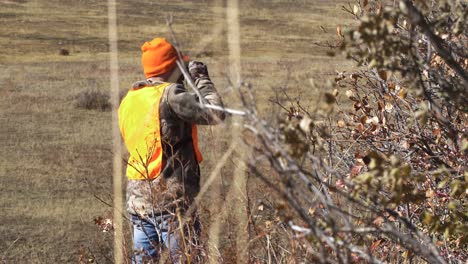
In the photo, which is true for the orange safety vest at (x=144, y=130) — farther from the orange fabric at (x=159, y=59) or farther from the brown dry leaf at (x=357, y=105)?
the brown dry leaf at (x=357, y=105)

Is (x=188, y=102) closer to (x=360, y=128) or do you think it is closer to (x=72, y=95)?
(x=360, y=128)

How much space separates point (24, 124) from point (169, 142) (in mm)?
14535

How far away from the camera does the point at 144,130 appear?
14.1ft

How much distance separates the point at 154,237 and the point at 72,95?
18.4 meters

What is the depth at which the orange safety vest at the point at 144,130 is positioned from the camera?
4.22m

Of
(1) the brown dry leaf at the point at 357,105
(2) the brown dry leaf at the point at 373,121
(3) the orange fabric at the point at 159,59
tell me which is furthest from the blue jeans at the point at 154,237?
(1) the brown dry leaf at the point at 357,105

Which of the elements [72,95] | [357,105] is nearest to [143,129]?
[357,105]

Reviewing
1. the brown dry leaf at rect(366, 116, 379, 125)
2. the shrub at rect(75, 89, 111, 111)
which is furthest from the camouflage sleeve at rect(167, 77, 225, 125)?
the shrub at rect(75, 89, 111, 111)

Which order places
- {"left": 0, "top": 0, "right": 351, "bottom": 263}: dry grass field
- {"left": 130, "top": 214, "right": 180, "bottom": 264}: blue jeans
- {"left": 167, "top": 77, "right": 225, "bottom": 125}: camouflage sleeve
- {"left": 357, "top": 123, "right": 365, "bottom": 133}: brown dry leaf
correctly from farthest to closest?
1. {"left": 0, "top": 0, "right": 351, "bottom": 263}: dry grass field
2. {"left": 357, "top": 123, "right": 365, "bottom": 133}: brown dry leaf
3. {"left": 167, "top": 77, "right": 225, "bottom": 125}: camouflage sleeve
4. {"left": 130, "top": 214, "right": 180, "bottom": 264}: blue jeans

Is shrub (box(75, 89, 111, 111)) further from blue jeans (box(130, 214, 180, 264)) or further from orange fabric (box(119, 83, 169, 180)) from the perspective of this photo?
blue jeans (box(130, 214, 180, 264))

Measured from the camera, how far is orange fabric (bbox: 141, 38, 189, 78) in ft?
14.3

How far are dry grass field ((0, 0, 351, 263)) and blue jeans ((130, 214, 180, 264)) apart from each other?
27 centimetres

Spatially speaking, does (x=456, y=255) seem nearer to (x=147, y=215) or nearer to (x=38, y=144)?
(x=147, y=215)

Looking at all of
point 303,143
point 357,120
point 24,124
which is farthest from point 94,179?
point 303,143
